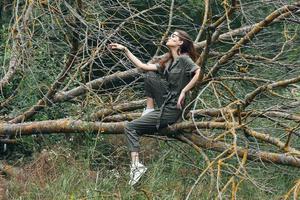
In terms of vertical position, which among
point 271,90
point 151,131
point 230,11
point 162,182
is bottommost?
point 162,182

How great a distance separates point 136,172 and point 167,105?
73 centimetres

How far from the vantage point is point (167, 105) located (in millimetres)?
7035

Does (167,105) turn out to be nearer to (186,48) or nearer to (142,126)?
(142,126)

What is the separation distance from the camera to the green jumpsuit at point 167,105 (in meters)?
6.97

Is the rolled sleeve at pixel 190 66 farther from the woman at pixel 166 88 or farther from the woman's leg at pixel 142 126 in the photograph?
the woman's leg at pixel 142 126

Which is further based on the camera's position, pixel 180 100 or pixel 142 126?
pixel 142 126

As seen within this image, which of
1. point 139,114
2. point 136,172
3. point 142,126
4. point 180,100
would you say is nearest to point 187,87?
point 180,100

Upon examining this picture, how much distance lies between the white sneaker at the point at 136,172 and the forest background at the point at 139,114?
9 cm

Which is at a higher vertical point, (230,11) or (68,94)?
(230,11)

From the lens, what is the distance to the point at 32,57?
300 inches

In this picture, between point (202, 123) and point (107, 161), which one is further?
point (107, 161)

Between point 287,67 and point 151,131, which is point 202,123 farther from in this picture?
point 287,67

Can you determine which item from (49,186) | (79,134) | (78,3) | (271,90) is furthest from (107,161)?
(271,90)

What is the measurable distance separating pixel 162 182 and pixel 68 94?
196 cm
